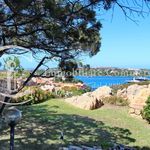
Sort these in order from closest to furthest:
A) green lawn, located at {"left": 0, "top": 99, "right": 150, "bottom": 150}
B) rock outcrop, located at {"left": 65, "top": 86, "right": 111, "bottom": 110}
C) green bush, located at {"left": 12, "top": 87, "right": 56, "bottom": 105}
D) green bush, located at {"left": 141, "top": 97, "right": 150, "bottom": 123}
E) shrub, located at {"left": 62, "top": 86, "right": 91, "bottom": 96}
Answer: green lawn, located at {"left": 0, "top": 99, "right": 150, "bottom": 150} < green bush, located at {"left": 141, "top": 97, "right": 150, "bottom": 123} < rock outcrop, located at {"left": 65, "top": 86, "right": 111, "bottom": 110} < green bush, located at {"left": 12, "top": 87, "right": 56, "bottom": 105} < shrub, located at {"left": 62, "top": 86, "right": 91, "bottom": 96}

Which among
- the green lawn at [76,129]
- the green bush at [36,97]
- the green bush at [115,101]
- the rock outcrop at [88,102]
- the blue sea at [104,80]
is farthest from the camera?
the blue sea at [104,80]

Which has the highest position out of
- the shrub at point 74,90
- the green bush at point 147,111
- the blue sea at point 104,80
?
the blue sea at point 104,80

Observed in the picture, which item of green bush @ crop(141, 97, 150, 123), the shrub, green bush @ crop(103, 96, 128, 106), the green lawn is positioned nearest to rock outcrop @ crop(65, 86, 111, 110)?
green bush @ crop(103, 96, 128, 106)

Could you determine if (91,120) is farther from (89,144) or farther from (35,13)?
(35,13)

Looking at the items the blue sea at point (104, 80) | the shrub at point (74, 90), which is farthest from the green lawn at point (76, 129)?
the blue sea at point (104, 80)

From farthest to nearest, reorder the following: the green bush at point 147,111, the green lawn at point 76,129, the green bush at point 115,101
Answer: the green bush at point 115,101 < the green bush at point 147,111 < the green lawn at point 76,129

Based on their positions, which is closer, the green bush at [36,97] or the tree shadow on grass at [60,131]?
the tree shadow on grass at [60,131]

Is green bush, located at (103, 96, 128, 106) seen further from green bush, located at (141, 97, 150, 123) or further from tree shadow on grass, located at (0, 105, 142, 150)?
tree shadow on grass, located at (0, 105, 142, 150)

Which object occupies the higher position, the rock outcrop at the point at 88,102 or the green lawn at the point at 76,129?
the rock outcrop at the point at 88,102

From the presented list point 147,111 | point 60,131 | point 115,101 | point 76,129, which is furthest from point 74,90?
point 60,131

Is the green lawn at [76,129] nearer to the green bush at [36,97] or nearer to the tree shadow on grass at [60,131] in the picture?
the tree shadow on grass at [60,131]

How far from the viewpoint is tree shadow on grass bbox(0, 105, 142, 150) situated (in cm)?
949

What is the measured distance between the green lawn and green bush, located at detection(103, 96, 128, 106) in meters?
1.43

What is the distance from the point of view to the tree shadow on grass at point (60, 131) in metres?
9.49
